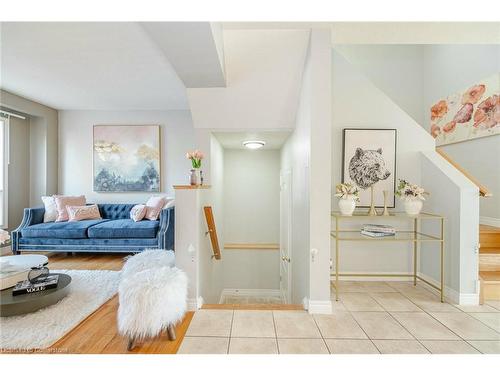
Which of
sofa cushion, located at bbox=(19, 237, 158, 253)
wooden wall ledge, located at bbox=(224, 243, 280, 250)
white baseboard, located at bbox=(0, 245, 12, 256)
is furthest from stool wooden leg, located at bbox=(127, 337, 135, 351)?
white baseboard, located at bbox=(0, 245, 12, 256)

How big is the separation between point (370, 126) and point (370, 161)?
454mm

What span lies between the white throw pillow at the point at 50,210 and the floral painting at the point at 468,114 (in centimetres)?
670

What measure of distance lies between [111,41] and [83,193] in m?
3.63

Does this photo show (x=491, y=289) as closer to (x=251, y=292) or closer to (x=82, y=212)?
(x=251, y=292)

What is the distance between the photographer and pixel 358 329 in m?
2.17

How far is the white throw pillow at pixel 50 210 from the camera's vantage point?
14.8ft

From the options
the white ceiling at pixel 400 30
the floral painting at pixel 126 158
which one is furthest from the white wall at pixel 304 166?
the floral painting at pixel 126 158

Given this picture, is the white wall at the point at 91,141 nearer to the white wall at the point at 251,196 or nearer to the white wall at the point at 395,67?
the white wall at the point at 251,196

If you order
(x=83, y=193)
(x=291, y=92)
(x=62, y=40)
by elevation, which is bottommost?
(x=83, y=193)

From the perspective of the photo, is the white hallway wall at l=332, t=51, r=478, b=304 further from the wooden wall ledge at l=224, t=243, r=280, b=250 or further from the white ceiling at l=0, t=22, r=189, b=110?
the white ceiling at l=0, t=22, r=189, b=110

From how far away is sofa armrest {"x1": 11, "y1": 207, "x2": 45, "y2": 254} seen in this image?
4.14 metres

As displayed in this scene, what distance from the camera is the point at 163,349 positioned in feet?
6.15
